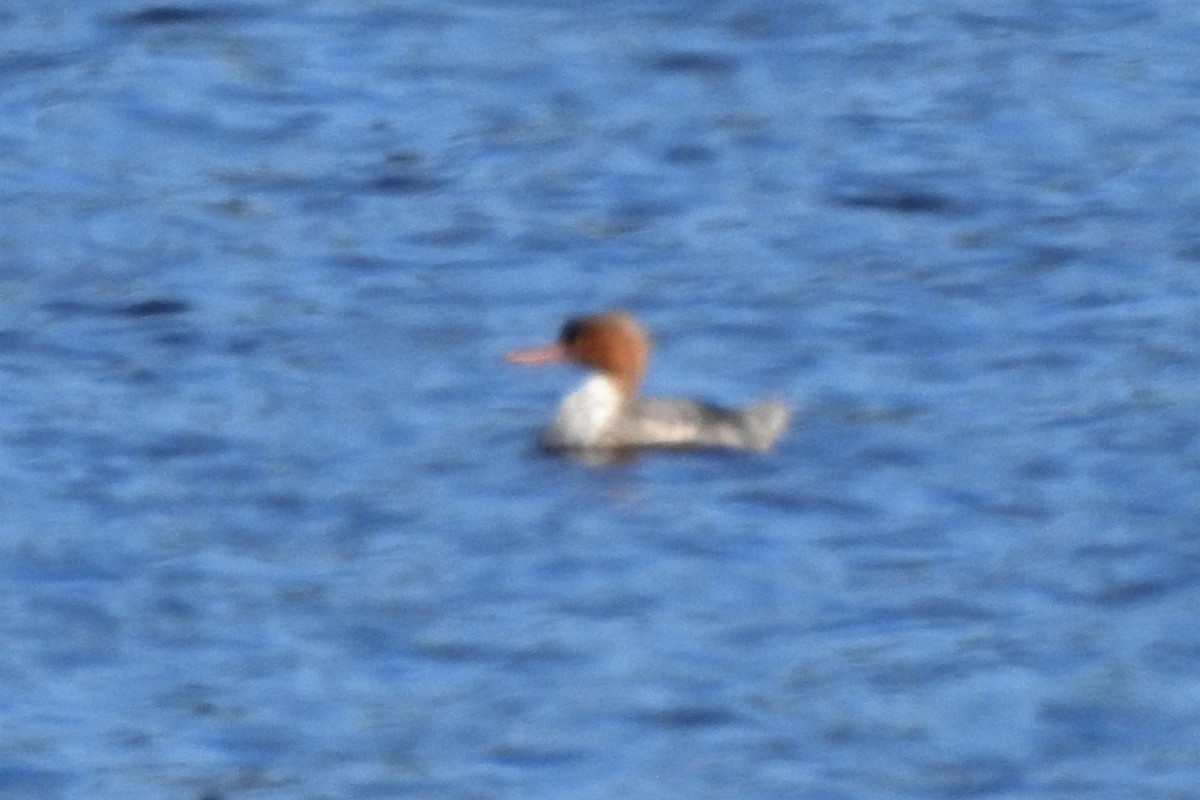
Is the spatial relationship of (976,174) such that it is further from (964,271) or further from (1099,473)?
(1099,473)

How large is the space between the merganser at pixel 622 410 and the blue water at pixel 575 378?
0.17m

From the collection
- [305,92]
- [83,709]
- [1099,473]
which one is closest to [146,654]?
[83,709]

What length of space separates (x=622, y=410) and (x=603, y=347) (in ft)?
1.18

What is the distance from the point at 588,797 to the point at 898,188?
27.5 ft

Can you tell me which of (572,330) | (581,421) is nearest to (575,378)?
(572,330)

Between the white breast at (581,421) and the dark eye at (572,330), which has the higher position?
the dark eye at (572,330)

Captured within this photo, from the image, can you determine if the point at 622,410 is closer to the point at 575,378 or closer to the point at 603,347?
the point at 603,347

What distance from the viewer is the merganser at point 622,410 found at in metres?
16.2

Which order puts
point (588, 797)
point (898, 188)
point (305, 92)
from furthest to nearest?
point (305, 92) < point (898, 188) < point (588, 797)

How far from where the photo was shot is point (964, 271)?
61.6 ft

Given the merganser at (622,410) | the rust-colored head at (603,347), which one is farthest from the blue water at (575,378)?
the rust-colored head at (603,347)

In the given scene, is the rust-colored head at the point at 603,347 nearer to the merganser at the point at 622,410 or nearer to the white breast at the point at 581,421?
the merganser at the point at 622,410

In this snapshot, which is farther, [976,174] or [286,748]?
[976,174]

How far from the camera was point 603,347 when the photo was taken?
1697cm
